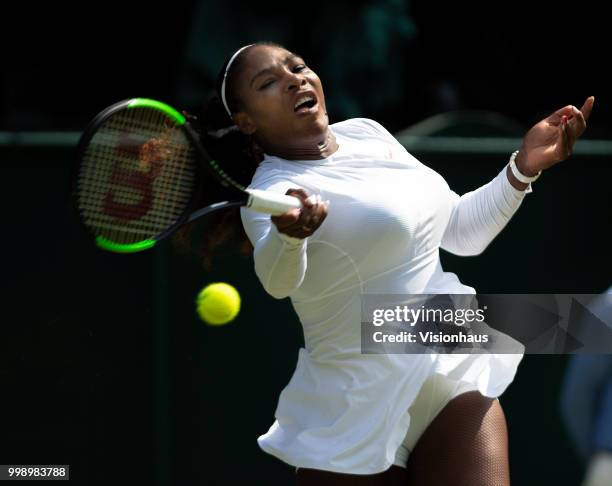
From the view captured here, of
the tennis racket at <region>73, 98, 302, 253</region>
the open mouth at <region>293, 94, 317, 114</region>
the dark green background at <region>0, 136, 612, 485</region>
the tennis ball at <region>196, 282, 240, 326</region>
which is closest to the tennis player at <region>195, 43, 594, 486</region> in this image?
the open mouth at <region>293, 94, 317, 114</region>

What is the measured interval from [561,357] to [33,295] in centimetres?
204

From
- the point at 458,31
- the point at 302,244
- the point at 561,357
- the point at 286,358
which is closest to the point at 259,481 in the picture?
the point at 286,358

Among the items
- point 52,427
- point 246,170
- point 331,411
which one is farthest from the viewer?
point 52,427

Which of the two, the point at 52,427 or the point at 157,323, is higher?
the point at 157,323

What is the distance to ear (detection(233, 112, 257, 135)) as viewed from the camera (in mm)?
3350

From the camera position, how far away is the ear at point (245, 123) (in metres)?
3.35

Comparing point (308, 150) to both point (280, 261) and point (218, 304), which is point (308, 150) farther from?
point (218, 304)

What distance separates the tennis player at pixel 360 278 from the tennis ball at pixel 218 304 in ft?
3.49

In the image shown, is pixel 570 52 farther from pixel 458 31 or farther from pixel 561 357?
pixel 561 357

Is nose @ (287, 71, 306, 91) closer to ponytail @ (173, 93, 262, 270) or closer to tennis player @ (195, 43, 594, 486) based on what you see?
tennis player @ (195, 43, 594, 486)

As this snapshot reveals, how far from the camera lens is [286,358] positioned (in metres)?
4.97

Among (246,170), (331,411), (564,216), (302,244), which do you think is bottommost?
(331,411)

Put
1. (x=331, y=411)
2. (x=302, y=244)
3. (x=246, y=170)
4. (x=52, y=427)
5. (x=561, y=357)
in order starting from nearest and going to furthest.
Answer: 1. (x=302, y=244)
2. (x=331, y=411)
3. (x=246, y=170)
4. (x=52, y=427)
5. (x=561, y=357)

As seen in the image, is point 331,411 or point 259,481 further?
point 259,481
